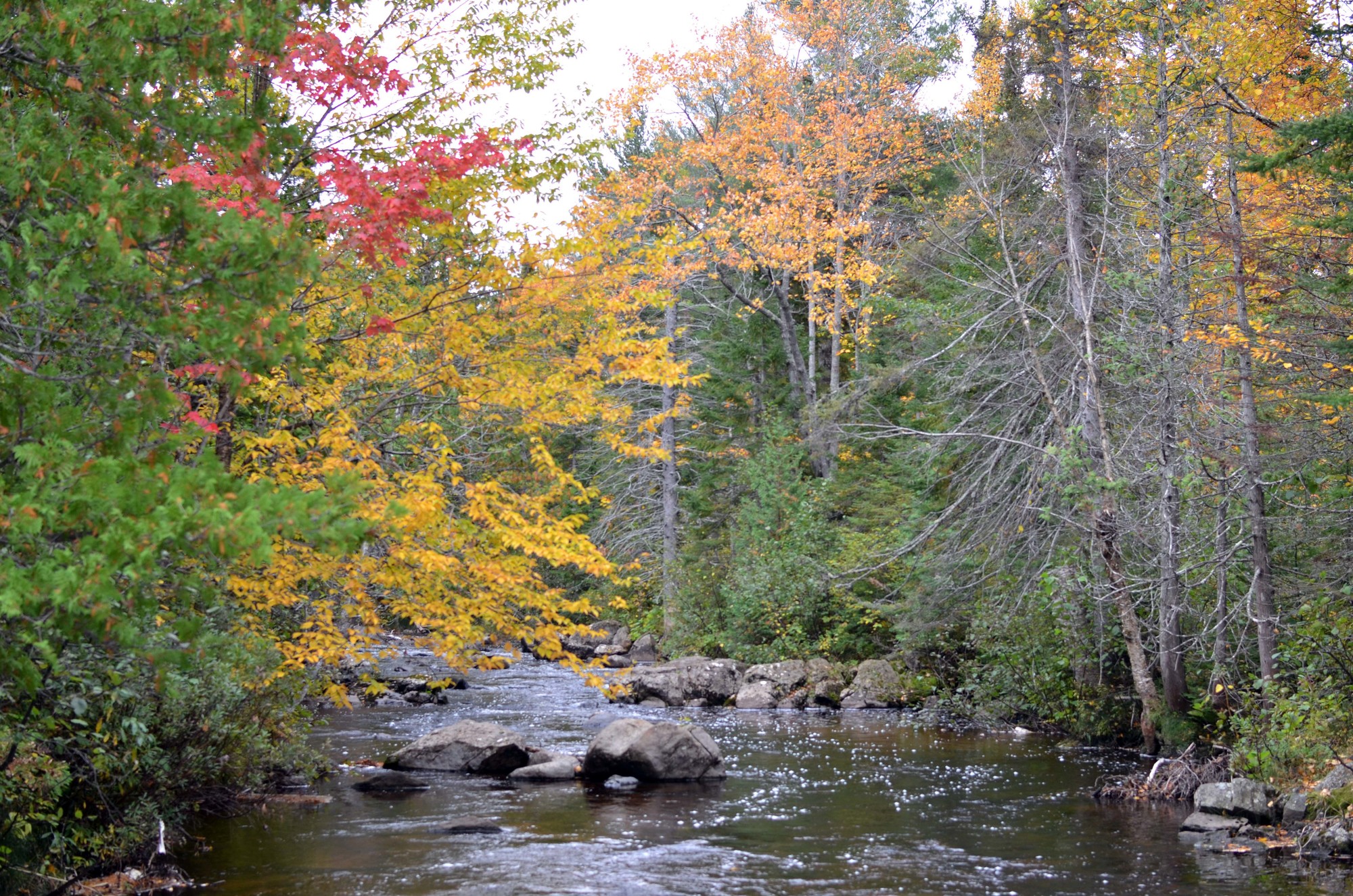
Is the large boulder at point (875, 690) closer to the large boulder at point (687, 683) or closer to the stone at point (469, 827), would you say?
the large boulder at point (687, 683)

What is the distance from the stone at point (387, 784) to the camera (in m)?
12.2

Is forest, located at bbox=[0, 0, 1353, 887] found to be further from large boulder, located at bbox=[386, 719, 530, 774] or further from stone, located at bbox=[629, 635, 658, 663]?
stone, located at bbox=[629, 635, 658, 663]

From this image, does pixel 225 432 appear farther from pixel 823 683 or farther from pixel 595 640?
pixel 595 640

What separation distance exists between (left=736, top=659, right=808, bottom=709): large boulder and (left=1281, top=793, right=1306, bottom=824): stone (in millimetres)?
11078

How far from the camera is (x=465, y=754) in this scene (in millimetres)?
13766

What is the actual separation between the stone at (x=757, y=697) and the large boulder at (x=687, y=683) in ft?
1.29

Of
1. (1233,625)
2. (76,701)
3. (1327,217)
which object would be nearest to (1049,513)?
(1233,625)

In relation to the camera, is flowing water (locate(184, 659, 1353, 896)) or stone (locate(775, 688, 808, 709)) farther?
stone (locate(775, 688, 808, 709))

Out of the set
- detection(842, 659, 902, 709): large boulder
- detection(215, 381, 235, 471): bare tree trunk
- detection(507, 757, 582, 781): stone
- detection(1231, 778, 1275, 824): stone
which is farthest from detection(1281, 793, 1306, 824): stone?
detection(842, 659, 902, 709): large boulder

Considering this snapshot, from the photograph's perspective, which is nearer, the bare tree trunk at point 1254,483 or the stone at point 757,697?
the bare tree trunk at point 1254,483

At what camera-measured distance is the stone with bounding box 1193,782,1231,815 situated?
34.5ft

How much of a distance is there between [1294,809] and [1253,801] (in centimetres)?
48

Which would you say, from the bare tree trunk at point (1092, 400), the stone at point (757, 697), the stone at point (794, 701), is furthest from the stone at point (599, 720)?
the bare tree trunk at point (1092, 400)

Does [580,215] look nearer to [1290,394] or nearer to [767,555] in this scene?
[1290,394]
